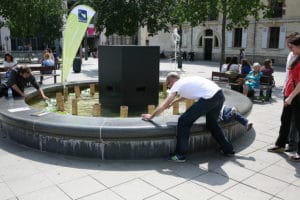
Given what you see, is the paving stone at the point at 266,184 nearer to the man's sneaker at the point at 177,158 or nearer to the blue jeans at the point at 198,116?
the blue jeans at the point at 198,116

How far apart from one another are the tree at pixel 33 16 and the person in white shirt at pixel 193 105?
18.8 metres

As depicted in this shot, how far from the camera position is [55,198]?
3812mm

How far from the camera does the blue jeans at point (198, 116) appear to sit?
470 cm

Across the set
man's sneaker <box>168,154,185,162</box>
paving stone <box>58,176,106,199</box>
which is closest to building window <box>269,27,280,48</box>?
man's sneaker <box>168,154,185,162</box>

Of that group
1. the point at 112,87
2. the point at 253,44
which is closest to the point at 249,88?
the point at 112,87

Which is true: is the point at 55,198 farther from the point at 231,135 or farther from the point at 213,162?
the point at 231,135

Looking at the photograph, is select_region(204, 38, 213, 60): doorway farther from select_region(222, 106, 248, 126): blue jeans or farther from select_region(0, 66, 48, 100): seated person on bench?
select_region(222, 106, 248, 126): blue jeans

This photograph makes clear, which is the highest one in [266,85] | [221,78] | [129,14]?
[129,14]

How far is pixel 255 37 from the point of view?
30.7m

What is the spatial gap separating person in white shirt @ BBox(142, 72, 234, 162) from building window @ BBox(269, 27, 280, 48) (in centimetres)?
2705

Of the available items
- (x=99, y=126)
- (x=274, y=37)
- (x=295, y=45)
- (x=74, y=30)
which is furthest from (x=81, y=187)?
(x=274, y=37)

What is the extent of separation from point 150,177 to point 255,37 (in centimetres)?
2892

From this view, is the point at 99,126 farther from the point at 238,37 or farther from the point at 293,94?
the point at 238,37

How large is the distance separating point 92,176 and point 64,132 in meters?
0.92
